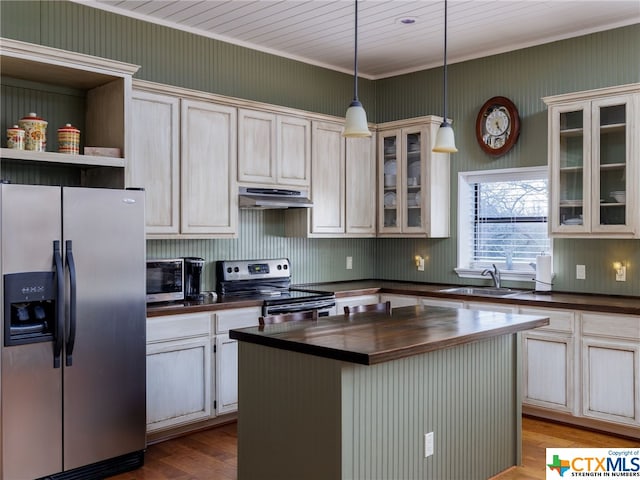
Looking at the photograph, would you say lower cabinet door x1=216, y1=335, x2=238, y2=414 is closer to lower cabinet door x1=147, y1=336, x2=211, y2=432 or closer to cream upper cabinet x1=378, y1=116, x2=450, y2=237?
lower cabinet door x1=147, y1=336, x2=211, y2=432

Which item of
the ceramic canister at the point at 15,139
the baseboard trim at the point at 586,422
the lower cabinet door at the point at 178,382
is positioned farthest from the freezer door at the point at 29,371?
the baseboard trim at the point at 586,422

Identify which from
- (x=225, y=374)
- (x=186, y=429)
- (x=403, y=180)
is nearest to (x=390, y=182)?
(x=403, y=180)

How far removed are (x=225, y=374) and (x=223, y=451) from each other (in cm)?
58

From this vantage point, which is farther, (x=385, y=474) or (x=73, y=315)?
(x=73, y=315)

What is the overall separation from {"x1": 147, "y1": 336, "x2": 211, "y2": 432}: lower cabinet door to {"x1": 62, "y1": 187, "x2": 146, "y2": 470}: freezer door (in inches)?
8.8

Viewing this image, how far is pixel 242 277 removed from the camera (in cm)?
496

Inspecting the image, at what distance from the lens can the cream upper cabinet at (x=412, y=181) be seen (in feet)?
17.7

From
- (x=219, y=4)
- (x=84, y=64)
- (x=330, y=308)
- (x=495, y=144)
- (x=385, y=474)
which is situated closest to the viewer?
(x=385, y=474)

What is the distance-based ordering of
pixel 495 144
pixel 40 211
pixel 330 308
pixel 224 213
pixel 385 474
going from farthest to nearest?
pixel 495 144 → pixel 330 308 → pixel 224 213 → pixel 40 211 → pixel 385 474

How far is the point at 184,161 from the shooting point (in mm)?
4340

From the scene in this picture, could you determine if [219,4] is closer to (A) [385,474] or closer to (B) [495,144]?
(B) [495,144]

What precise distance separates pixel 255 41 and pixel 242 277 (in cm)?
194

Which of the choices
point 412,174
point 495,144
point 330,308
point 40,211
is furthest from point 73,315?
point 495,144

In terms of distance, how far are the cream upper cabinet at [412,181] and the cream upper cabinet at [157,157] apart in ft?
7.06
